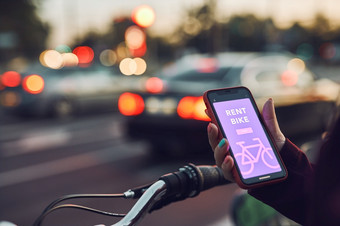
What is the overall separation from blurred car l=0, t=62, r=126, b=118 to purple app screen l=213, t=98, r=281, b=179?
11.2 m

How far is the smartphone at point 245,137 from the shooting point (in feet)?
4.22

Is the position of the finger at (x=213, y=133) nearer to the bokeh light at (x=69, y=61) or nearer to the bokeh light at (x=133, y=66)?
the bokeh light at (x=69, y=61)

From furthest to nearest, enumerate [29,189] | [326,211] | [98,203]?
1. [29,189]
2. [98,203]
3. [326,211]

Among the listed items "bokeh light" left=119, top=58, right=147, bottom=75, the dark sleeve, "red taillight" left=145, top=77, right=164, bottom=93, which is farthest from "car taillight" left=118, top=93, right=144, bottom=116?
"bokeh light" left=119, top=58, right=147, bottom=75

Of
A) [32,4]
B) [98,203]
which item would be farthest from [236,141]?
[32,4]

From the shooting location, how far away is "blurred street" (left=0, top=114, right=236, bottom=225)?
4637 mm

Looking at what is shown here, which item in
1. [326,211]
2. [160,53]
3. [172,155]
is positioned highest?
[326,211]

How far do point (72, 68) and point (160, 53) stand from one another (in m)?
61.2

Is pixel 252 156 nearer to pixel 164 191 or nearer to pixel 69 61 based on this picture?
pixel 164 191

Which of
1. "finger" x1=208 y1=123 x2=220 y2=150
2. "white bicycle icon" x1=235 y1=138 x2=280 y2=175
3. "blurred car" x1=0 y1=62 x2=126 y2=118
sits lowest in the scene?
"blurred car" x1=0 y1=62 x2=126 y2=118

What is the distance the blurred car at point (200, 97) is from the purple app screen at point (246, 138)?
4436mm

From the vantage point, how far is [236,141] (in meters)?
1.33

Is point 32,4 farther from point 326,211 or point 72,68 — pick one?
point 326,211

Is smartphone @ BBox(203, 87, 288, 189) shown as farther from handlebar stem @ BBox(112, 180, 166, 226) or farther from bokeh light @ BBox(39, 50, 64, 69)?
bokeh light @ BBox(39, 50, 64, 69)
